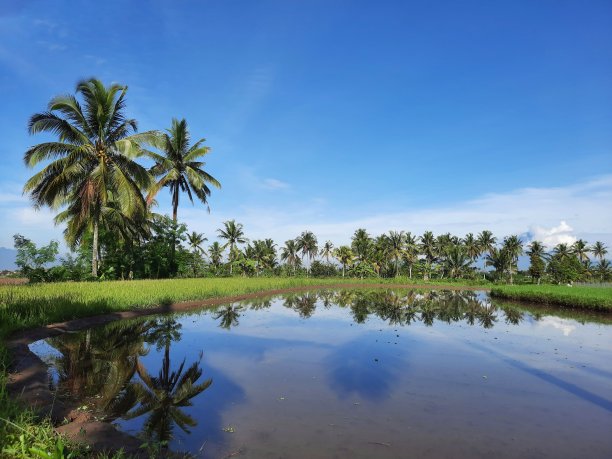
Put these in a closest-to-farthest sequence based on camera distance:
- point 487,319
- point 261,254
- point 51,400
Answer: point 51,400
point 487,319
point 261,254

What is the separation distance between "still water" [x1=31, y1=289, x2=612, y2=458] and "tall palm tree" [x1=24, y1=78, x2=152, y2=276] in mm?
9341

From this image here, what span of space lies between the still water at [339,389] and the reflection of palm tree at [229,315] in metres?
0.75

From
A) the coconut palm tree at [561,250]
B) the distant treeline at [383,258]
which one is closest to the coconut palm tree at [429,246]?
the distant treeline at [383,258]

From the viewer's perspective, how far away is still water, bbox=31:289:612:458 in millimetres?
5578

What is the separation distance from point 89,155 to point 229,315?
493 inches

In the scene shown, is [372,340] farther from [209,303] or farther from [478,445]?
[209,303]

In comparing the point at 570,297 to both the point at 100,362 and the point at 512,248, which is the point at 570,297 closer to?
the point at 100,362

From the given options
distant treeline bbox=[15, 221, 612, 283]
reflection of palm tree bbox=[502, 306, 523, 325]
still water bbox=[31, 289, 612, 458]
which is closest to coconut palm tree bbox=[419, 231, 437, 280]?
distant treeline bbox=[15, 221, 612, 283]

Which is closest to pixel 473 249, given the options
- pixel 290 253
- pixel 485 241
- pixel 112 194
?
pixel 485 241

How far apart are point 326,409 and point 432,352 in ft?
21.2

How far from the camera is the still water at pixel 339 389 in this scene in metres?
5.58

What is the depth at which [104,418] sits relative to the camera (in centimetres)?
568

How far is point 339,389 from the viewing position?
7988 mm

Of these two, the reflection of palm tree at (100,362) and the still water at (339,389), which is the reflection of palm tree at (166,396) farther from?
the reflection of palm tree at (100,362)
